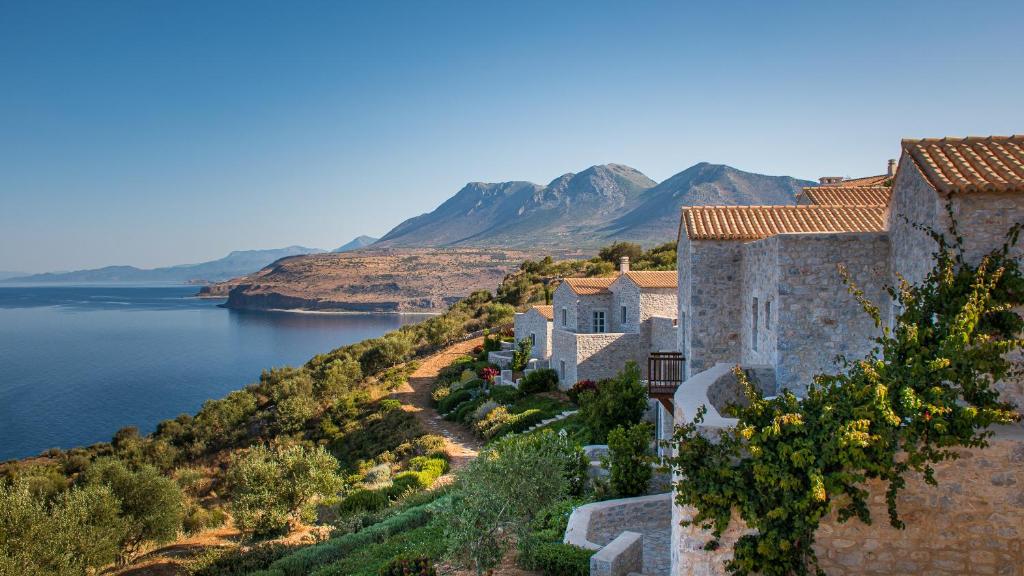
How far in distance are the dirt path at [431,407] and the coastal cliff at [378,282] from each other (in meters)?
88.5

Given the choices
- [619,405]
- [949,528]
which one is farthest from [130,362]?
[949,528]

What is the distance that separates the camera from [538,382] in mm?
29688

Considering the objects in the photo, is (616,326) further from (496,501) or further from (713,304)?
(496,501)

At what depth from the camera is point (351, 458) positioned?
30234 millimetres

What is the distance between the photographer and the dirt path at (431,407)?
25688 millimetres

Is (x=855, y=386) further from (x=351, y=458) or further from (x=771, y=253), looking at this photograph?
(x=351, y=458)

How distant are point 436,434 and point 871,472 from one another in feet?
76.6

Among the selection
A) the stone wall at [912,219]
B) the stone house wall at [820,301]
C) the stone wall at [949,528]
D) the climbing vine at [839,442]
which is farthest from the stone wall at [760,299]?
the stone wall at [949,528]

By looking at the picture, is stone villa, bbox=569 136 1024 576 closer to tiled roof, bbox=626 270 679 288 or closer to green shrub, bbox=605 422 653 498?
green shrub, bbox=605 422 653 498

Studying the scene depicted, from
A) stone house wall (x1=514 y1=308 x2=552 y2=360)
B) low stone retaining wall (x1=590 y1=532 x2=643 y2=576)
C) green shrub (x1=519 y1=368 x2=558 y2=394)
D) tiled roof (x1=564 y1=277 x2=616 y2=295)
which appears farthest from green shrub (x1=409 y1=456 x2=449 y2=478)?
low stone retaining wall (x1=590 y1=532 x2=643 y2=576)

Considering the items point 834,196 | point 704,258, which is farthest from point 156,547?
point 834,196

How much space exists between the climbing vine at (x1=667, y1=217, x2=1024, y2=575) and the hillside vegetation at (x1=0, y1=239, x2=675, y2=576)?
4.53m

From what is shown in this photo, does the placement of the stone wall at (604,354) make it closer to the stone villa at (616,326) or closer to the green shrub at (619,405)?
the stone villa at (616,326)

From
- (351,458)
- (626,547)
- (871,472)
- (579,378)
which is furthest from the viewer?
(351,458)
